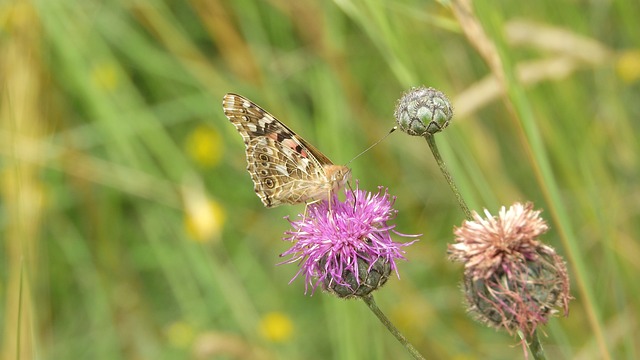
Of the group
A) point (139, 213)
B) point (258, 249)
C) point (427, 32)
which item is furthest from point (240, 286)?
point (427, 32)

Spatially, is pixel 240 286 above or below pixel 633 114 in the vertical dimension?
below

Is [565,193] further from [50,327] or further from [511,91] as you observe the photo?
[50,327]

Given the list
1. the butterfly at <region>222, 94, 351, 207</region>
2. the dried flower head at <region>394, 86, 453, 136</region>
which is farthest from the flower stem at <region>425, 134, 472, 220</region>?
the butterfly at <region>222, 94, 351, 207</region>

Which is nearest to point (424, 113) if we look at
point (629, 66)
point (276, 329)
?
point (276, 329)

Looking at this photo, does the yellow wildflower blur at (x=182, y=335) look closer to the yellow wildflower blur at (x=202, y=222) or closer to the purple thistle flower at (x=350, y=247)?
the yellow wildflower blur at (x=202, y=222)

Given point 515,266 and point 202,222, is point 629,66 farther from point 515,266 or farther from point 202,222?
point 515,266

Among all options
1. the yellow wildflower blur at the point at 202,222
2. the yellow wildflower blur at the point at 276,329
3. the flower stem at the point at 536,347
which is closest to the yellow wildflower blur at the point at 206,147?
the yellow wildflower blur at the point at 202,222
